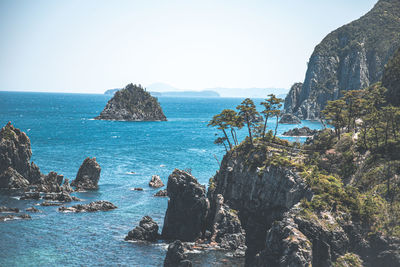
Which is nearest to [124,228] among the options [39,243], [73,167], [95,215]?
[95,215]

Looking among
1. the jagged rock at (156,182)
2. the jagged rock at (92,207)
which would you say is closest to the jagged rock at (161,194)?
the jagged rock at (156,182)

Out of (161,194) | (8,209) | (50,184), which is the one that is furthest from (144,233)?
(50,184)

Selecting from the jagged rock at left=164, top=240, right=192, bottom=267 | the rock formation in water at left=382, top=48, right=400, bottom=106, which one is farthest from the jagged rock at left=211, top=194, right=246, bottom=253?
the rock formation in water at left=382, top=48, right=400, bottom=106

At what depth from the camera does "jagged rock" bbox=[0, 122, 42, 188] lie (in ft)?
295

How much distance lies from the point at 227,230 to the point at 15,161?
195 ft

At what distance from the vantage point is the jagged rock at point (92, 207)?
7556cm

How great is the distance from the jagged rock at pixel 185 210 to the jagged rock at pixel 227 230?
2.73m

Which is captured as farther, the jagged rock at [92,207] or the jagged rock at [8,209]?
the jagged rock at [92,207]

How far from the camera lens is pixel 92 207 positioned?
252 ft

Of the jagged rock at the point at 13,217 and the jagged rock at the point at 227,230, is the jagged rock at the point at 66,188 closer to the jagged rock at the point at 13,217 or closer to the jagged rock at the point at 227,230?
the jagged rock at the point at 13,217

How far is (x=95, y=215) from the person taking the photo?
73.9 m

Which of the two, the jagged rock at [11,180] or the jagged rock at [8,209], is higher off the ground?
the jagged rock at [11,180]

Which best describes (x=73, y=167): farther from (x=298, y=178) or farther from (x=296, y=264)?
(x=296, y=264)

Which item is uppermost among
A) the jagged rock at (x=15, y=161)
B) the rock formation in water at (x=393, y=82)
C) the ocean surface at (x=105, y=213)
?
the rock formation in water at (x=393, y=82)
